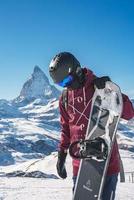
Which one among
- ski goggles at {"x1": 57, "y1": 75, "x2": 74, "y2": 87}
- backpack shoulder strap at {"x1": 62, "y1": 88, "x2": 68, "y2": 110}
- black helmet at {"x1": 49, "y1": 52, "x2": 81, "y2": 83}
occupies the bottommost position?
backpack shoulder strap at {"x1": 62, "y1": 88, "x2": 68, "y2": 110}

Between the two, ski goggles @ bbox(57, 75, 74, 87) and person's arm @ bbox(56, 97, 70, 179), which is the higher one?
ski goggles @ bbox(57, 75, 74, 87)

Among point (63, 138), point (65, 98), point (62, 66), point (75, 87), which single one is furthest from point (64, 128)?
point (62, 66)

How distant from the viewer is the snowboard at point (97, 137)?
16.3 feet

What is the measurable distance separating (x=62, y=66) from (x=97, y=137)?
3.86 feet

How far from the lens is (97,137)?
4.94 m

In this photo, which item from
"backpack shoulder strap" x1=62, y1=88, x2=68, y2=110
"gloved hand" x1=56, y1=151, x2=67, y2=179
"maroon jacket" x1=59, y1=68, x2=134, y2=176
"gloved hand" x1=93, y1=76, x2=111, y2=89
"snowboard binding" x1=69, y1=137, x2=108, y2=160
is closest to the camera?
"snowboard binding" x1=69, y1=137, x2=108, y2=160

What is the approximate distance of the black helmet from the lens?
5512 millimetres

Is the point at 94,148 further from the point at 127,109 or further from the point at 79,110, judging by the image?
the point at 79,110

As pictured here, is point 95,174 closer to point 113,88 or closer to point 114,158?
point 114,158

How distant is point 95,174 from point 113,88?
112cm

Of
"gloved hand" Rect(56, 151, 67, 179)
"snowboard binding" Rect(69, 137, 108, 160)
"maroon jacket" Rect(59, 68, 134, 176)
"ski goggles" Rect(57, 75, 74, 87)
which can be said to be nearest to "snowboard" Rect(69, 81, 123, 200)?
"snowboard binding" Rect(69, 137, 108, 160)

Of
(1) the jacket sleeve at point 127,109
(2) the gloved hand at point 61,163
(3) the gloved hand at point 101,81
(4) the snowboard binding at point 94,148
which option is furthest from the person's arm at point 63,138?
(1) the jacket sleeve at point 127,109

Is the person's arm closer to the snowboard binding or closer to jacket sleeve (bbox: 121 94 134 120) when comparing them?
the snowboard binding

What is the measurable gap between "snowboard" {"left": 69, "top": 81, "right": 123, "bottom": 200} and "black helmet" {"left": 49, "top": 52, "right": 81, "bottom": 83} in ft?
1.58
